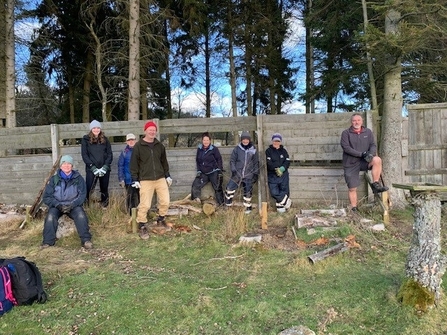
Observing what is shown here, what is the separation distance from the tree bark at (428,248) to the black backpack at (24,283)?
11.8 ft

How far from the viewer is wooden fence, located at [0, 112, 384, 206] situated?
682 centimetres

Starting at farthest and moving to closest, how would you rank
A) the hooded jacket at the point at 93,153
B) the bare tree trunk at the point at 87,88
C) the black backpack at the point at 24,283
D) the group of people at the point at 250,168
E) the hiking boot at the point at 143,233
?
the bare tree trunk at the point at 87,88, the hooded jacket at the point at 93,153, the group of people at the point at 250,168, the hiking boot at the point at 143,233, the black backpack at the point at 24,283

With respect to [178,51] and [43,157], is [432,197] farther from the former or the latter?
[178,51]

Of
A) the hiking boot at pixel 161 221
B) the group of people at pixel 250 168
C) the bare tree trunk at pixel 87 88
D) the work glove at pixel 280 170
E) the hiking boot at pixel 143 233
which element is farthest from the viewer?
the bare tree trunk at pixel 87 88

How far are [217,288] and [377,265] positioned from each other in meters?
1.96

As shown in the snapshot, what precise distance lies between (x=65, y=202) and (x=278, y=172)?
3591 millimetres

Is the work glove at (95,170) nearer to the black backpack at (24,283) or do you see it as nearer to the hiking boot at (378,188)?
the black backpack at (24,283)

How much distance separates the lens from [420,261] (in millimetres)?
3238

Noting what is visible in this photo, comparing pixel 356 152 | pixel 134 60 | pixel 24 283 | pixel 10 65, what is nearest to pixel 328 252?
pixel 356 152

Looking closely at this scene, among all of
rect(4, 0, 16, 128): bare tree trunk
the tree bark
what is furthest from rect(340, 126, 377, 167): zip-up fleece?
rect(4, 0, 16, 128): bare tree trunk

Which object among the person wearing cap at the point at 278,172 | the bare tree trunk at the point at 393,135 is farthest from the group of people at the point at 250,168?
the bare tree trunk at the point at 393,135

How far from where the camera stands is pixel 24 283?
350cm

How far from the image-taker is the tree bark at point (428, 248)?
10.5ft

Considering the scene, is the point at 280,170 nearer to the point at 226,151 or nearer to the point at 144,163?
the point at 226,151
